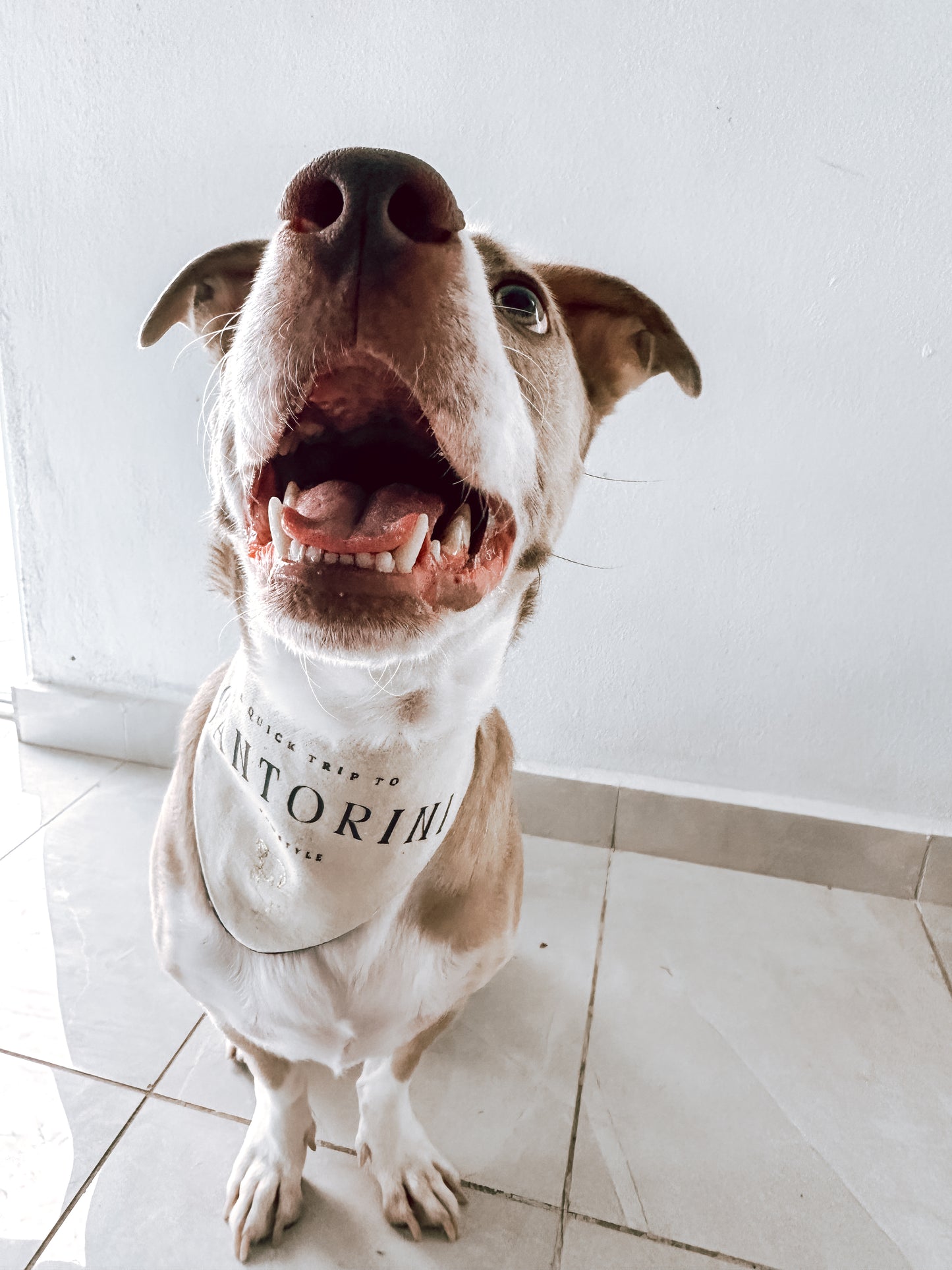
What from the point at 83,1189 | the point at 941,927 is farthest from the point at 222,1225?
the point at 941,927

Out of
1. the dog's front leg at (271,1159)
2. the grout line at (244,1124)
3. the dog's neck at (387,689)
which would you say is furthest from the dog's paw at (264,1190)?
the dog's neck at (387,689)

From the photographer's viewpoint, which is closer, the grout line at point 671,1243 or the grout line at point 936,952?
the grout line at point 671,1243

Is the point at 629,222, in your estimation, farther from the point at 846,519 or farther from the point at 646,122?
the point at 846,519

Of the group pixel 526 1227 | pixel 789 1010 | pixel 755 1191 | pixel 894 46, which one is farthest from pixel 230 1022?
pixel 894 46

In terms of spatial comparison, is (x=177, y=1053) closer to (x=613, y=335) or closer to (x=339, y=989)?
(x=339, y=989)

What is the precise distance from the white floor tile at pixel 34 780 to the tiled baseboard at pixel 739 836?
0.31m

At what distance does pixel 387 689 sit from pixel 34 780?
5.17 feet

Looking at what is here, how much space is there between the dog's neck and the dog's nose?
1.15ft

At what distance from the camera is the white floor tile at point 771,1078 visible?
1062 millimetres

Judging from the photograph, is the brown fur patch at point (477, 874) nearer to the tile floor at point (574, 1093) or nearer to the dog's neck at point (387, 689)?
the dog's neck at point (387, 689)

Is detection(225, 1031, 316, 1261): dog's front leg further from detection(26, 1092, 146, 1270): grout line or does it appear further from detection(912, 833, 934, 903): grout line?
detection(912, 833, 934, 903): grout line

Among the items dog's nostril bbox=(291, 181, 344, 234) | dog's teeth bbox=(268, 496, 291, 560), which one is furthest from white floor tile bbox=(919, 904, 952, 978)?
dog's nostril bbox=(291, 181, 344, 234)

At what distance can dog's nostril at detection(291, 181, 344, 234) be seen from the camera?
510 millimetres

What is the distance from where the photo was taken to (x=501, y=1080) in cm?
123
